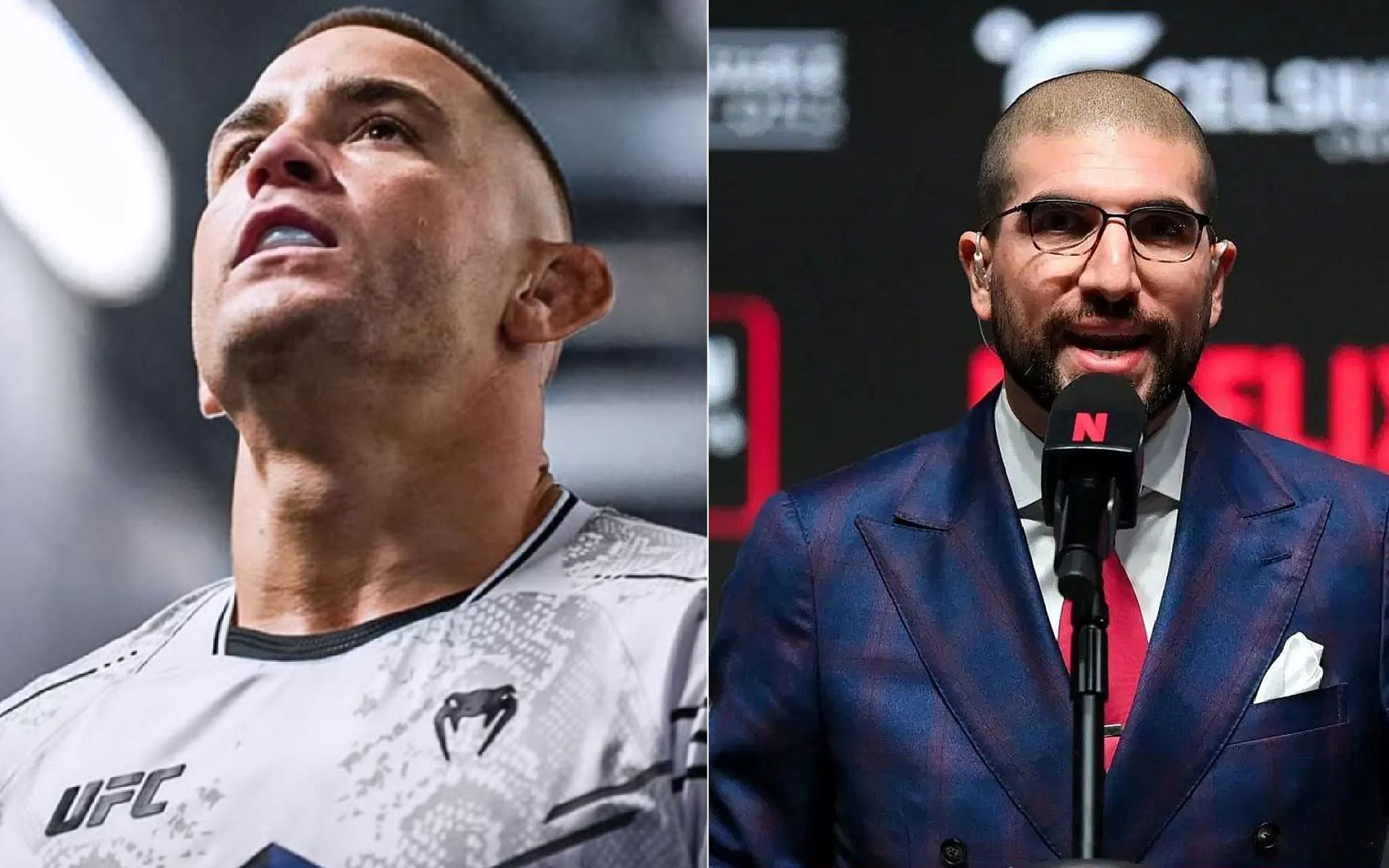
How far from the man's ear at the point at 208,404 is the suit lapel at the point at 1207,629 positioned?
61.8 inches

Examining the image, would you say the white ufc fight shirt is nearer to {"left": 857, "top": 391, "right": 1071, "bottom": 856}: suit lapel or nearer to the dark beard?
{"left": 857, "top": 391, "right": 1071, "bottom": 856}: suit lapel

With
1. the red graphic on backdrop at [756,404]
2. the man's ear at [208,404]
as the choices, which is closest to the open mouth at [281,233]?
the man's ear at [208,404]

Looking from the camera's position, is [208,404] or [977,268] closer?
[208,404]

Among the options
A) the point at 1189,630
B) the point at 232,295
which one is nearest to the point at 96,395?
the point at 232,295

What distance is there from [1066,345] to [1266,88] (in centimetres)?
65

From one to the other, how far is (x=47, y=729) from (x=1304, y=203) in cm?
233

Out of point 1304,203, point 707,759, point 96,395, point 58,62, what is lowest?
point 707,759

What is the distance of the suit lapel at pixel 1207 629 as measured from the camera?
2.87 metres

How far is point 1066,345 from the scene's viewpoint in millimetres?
3057

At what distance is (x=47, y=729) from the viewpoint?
304 cm

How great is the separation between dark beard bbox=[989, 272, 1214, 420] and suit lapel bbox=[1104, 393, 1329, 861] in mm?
148

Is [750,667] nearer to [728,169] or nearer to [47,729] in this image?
[728,169]

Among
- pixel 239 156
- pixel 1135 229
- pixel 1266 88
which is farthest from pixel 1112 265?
pixel 239 156

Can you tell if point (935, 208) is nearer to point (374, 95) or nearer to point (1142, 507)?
point (1142, 507)
